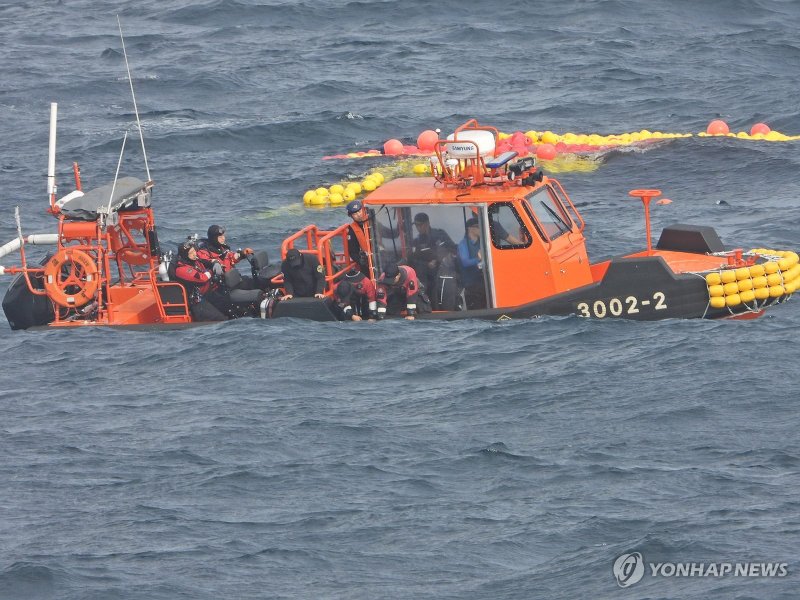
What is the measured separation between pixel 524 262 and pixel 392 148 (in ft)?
37.3

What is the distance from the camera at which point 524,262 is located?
49.6ft

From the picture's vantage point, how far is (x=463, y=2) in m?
37.9

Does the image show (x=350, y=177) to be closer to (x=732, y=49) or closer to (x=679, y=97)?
(x=679, y=97)

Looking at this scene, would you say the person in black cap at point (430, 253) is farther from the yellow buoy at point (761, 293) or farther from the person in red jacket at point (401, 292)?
the yellow buoy at point (761, 293)

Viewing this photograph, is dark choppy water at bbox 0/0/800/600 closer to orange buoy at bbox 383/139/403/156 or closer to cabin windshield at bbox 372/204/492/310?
cabin windshield at bbox 372/204/492/310

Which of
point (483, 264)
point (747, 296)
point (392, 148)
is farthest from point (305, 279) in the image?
point (392, 148)

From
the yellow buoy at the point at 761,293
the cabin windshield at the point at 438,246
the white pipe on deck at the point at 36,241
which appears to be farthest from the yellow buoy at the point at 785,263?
the white pipe on deck at the point at 36,241

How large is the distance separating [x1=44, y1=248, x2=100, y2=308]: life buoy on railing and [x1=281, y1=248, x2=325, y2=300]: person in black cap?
2.42m

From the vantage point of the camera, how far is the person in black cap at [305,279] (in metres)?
15.8

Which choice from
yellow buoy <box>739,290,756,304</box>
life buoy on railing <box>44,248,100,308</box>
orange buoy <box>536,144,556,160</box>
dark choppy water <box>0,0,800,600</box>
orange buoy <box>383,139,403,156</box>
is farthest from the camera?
orange buoy <box>383,139,403,156</box>

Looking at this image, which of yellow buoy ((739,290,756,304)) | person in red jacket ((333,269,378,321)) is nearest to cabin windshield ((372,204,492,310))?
person in red jacket ((333,269,378,321))

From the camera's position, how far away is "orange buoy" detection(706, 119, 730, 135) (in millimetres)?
25955

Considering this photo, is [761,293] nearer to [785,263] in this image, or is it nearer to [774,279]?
[774,279]

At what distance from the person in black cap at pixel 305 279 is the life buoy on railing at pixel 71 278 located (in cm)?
242
